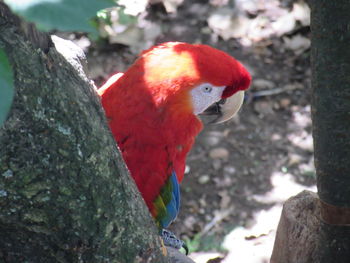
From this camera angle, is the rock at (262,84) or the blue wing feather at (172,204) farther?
the rock at (262,84)

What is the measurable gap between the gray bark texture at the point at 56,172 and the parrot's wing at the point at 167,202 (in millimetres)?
649

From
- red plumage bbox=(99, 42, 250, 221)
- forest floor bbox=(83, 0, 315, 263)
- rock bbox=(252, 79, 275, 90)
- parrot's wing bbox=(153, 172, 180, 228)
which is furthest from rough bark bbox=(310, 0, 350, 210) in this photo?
rock bbox=(252, 79, 275, 90)

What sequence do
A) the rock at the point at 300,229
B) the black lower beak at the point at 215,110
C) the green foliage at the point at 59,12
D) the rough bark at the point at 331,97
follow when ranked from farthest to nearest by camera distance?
the black lower beak at the point at 215,110, the rock at the point at 300,229, the rough bark at the point at 331,97, the green foliage at the point at 59,12

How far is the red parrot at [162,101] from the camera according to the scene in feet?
4.16

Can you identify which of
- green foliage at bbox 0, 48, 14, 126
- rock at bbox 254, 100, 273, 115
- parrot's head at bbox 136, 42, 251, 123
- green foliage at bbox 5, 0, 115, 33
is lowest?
rock at bbox 254, 100, 273, 115

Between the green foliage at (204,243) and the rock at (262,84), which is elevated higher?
the rock at (262,84)

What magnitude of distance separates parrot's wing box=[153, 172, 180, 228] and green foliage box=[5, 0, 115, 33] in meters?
1.14

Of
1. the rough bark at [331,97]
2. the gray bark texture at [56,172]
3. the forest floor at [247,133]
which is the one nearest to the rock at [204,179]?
the forest floor at [247,133]

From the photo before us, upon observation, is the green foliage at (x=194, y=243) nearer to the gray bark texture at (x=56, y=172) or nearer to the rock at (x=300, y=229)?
the rock at (x=300, y=229)

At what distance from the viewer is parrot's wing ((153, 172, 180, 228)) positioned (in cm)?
141

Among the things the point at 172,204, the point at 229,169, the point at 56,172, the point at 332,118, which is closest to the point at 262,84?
the point at 229,169

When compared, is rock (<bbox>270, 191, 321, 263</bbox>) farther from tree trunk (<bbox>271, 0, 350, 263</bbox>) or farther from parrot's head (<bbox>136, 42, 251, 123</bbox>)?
parrot's head (<bbox>136, 42, 251, 123</bbox>)

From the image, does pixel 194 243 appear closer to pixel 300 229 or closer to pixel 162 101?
pixel 300 229

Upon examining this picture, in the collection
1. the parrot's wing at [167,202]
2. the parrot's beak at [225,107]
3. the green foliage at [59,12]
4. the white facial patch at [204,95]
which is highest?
the green foliage at [59,12]
